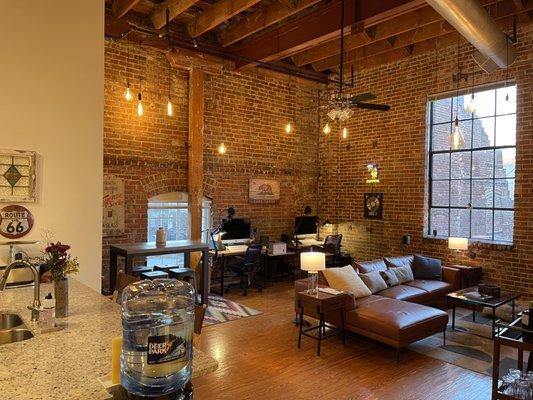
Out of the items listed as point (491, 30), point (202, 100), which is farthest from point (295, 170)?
point (491, 30)

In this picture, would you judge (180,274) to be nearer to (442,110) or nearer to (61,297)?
(61,297)

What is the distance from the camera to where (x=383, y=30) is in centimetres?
632

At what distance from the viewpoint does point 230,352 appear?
173 inches

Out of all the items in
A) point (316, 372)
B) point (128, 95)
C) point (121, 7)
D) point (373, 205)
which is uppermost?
point (121, 7)

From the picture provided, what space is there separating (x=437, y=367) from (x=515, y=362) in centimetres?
88

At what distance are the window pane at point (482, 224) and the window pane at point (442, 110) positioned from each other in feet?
5.72

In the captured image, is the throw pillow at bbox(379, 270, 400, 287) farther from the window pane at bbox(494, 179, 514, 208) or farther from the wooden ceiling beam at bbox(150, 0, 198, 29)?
the wooden ceiling beam at bbox(150, 0, 198, 29)

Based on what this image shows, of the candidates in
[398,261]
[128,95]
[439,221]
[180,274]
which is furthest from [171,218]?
[439,221]

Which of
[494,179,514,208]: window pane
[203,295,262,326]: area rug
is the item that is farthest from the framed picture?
[203,295,262,326]: area rug

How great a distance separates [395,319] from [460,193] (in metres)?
3.52

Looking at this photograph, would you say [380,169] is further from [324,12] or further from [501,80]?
[324,12]

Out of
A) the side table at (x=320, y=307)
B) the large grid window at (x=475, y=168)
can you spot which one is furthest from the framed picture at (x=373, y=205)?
the side table at (x=320, y=307)

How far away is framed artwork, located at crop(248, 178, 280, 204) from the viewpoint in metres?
7.81

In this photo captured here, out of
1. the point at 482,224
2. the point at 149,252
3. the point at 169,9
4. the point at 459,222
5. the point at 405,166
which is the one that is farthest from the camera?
the point at 405,166
